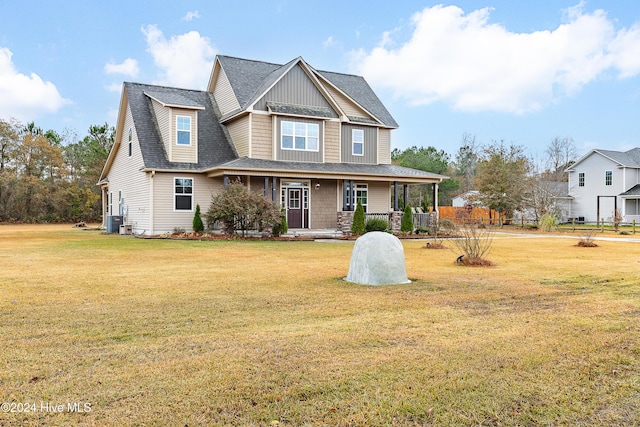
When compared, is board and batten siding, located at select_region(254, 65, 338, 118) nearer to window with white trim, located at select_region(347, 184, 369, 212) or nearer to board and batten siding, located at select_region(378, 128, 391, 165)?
board and batten siding, located at select_region(378, 128, 391, 165)

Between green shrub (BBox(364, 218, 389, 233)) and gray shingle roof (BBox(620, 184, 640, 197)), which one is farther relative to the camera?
gray shingle roof (BBox(620, 184, 640, 197))

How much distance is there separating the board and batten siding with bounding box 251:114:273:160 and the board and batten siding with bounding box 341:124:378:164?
411cm

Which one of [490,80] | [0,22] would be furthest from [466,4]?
[0,22]

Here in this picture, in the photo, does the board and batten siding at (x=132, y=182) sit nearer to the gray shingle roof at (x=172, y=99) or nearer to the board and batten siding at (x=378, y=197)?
the gray shingle roof at (x=172, y=99)

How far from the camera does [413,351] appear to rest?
15.5ft

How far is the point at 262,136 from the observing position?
22.3 meters

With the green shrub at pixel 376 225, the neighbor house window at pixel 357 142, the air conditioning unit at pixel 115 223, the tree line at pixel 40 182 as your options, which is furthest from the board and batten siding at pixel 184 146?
the tree line at pixel 40 182

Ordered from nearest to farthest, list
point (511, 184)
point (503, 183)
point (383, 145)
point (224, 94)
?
1. point (224, 94)
2. point (383, 145)
3. point (511, 184)
4. point (503, 183)

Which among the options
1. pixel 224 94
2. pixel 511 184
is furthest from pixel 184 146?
pixel 511 184

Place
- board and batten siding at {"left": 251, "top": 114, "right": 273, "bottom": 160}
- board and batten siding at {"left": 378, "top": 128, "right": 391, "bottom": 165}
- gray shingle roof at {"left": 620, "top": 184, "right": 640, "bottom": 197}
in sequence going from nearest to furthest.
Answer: board and batten siding at {"left": 251, "top": 114, "right": 273, "bottom": 160} < board and batten siding at {"left": 378, "top": 128, "right": 391, "bottom": 165} < gray shingle roof at {"left": 620, "top": 184, "right": 640, "bottom": 197}

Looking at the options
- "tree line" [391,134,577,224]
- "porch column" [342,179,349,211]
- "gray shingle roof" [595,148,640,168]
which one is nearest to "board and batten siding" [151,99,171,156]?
"porch column" [342,179,349,211]

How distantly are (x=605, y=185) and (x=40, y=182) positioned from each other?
161 feet

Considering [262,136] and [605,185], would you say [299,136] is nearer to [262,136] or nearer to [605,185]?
[262,136]

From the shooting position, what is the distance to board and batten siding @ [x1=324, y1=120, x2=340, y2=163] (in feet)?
78.1
